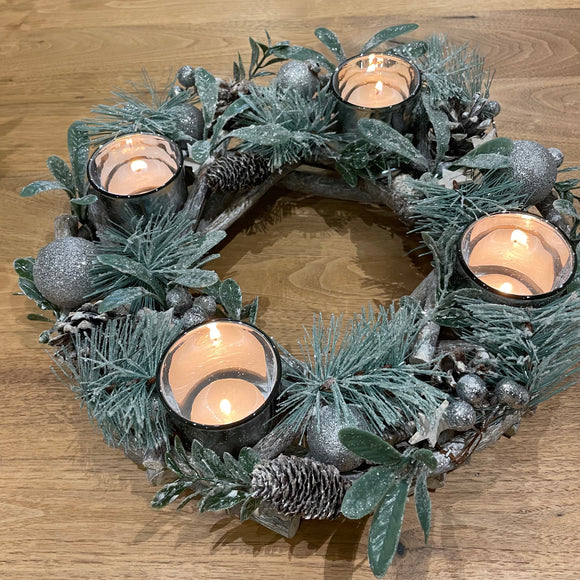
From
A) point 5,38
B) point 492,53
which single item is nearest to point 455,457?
point 492,53

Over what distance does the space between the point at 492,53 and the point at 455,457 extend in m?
0.82

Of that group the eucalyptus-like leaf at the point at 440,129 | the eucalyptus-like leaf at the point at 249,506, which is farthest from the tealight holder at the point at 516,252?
the eucalyptus-like leaf at the point at 249,506

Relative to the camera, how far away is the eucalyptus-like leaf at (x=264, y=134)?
816mm

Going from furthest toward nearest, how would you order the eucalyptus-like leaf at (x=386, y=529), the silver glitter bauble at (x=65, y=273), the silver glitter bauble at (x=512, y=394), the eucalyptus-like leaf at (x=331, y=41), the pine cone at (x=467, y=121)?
the eucalyptus-like leaf at (x=331, y=41), the pine cone at (x=467, y=121), the silver glitter bauble at (x=65, y=273), the silver glitter bauble at (x=512, y=394), the eucalyptus-like leaf at (x=386, y=529)

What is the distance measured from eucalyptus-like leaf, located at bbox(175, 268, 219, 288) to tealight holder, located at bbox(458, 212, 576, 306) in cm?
29

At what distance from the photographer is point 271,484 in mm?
603

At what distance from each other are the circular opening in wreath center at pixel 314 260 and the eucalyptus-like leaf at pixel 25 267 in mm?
255

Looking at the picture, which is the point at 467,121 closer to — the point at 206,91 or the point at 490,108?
the point at 490,108

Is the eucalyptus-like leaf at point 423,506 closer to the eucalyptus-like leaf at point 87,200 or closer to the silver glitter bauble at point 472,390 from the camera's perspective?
the silver glitter bauble at point 472,390

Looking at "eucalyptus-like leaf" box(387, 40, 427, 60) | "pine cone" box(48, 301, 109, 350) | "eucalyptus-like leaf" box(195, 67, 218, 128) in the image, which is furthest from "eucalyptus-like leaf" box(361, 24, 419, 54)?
"pine cone" box(48, 301, 109, 350)

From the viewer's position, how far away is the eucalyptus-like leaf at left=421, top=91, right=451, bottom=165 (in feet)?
2.75

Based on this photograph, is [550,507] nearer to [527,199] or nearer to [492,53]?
[527,199]

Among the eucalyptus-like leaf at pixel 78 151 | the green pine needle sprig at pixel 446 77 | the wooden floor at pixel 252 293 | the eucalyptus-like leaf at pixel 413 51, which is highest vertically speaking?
the eucalyptus-like leaf at pixel 413 51

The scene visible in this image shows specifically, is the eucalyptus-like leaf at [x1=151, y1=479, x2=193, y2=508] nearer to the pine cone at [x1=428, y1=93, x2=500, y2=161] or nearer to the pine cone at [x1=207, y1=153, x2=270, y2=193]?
the pine cone at [x1=207, y1=153, x2=270, y2=193]
